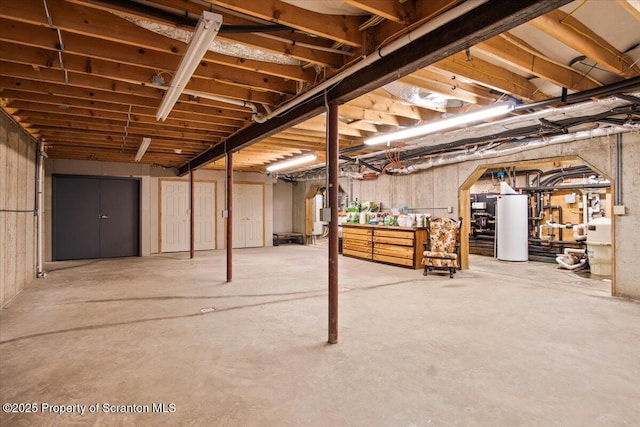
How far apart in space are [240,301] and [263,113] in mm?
2336

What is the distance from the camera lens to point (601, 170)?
4832 millimetres

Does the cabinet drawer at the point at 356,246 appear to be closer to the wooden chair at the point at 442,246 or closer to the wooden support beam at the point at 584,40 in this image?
the wooden chair at the point at 442,246

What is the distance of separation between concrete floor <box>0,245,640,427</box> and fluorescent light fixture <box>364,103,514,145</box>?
222 centimetres

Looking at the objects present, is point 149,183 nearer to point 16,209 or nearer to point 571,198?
point 16,209

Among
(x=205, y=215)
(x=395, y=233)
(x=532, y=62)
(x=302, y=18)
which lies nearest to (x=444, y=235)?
(x=395, y=233)

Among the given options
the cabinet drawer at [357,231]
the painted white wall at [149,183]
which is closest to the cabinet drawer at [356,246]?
the cabinet drawer at [357,231]

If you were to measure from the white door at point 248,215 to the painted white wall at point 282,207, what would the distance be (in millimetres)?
1234

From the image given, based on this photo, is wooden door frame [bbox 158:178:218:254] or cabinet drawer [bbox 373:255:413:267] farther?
wooden door frame [bbox 158:178:218:254]

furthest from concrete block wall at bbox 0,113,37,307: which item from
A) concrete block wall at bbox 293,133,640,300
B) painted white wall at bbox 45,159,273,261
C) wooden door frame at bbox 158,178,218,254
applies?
concrete block wall at bbox 293,133,640,300

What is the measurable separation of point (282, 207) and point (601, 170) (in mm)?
9219

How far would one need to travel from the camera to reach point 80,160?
8.18 m

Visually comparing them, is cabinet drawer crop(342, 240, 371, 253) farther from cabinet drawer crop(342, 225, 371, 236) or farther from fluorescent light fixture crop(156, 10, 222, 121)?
fluorescent light fixture crop(156, 10, 222, 121)

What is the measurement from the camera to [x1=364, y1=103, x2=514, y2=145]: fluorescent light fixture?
12.1 ft

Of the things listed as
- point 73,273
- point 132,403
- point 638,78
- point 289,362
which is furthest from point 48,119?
point 638,78
